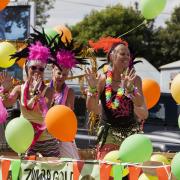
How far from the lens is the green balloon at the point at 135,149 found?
4.37 metres

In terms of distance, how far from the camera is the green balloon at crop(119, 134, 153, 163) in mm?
4367

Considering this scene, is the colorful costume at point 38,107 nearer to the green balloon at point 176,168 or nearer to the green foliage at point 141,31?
the green balloon at point 176,168

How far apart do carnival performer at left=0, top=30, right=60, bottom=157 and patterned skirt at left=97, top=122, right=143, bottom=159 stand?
0.46 metres

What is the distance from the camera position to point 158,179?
13.5ft

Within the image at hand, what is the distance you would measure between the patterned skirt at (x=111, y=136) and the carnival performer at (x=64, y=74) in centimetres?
38

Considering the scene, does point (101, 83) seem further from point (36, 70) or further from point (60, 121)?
point (60, 121)

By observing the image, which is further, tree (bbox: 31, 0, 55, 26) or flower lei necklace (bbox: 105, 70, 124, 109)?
tree (bbox: 31, 0, 55, 26)

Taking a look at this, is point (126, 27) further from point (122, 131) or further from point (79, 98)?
point (122, 131)

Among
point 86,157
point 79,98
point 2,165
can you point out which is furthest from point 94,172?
point 79,98

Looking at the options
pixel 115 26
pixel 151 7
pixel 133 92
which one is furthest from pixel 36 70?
pixel 115 26

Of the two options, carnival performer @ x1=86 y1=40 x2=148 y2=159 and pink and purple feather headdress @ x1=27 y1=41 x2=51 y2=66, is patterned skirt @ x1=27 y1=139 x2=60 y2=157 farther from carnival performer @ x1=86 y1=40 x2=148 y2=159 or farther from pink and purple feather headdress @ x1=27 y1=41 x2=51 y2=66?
pink and purple feather headdress @ x1=27 y1=41 x2=51 y2=66

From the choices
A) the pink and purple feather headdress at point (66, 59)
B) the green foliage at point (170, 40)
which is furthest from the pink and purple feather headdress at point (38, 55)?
the green foliage at point (170, 40)

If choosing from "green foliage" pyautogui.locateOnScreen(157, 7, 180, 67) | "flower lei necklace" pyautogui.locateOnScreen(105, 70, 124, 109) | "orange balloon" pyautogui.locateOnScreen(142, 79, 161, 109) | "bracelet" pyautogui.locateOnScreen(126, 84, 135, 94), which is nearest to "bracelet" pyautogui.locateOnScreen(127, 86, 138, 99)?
"bracelet" pyautogui.locateOnScreen(126, 84, 135, 94)

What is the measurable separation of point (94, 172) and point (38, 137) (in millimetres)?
1262
